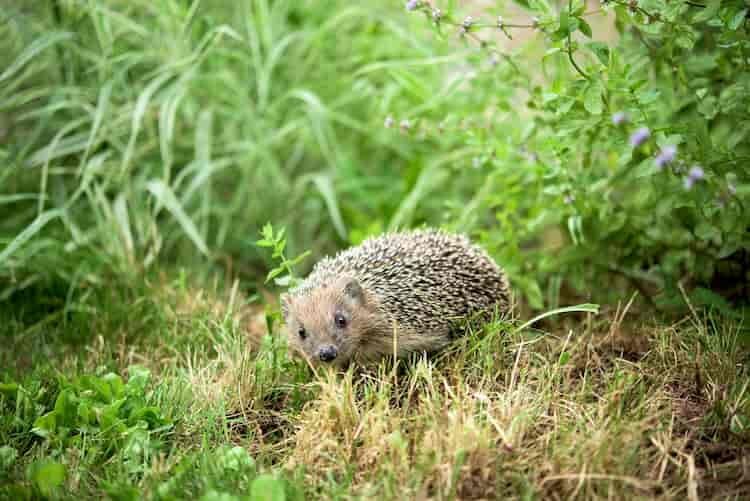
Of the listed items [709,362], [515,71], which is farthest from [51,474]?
[515,71]

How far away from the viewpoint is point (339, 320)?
3865 mm

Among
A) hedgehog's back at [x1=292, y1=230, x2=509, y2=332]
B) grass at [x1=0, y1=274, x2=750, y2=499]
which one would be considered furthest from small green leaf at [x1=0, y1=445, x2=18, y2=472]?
hedgehog's back at [x1=292, y1=230, x2=509, y2=332]

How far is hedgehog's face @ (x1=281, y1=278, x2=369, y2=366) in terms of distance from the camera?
381cm

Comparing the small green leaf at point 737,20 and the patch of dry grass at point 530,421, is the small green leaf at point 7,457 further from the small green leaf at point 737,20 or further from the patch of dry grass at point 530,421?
the small green leaf at point 737,20

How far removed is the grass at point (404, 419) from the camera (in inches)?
110

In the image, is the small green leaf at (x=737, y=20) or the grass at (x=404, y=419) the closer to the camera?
the grass at (x=404, y=419)

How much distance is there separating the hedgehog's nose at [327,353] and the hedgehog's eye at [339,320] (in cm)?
19

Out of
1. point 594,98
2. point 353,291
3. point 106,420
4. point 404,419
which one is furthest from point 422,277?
point 106,420

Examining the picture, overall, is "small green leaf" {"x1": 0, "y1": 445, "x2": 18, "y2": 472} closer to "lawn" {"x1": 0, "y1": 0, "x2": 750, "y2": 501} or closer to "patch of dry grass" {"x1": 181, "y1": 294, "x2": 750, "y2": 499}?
"lawn" {"x1": 0, "y1": 0, "x2": 750, "y2": 501}

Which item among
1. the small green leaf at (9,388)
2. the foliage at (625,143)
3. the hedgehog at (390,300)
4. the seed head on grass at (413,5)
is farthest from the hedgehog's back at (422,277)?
the small green leaf at (9,388)

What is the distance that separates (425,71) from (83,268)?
2992 millimetres

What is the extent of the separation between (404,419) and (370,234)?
1.96 m

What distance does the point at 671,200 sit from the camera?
3.67 meters

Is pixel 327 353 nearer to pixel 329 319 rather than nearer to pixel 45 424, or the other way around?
pixel 329 319
